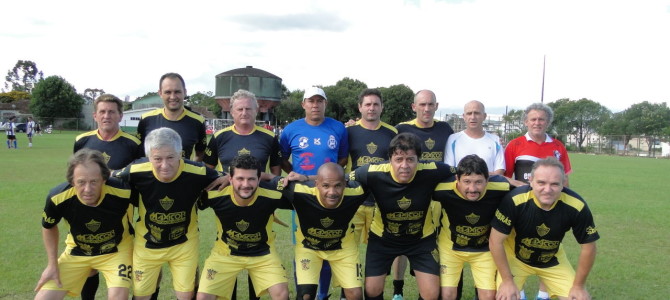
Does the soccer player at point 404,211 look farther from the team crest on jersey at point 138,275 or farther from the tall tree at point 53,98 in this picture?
the tall tree at point 53,98

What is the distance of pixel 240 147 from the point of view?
→ 4.69 m

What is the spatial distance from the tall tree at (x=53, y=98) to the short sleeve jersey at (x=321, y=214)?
5631 cm

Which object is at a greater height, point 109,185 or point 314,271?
point 109,185

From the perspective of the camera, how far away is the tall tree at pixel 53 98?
50.7 m

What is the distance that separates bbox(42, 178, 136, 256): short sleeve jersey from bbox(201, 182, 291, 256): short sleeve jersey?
2.41 feet

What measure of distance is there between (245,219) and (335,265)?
0.96 meters

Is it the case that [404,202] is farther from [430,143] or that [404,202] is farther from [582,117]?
[582,117]

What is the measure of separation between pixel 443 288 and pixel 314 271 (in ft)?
3.98

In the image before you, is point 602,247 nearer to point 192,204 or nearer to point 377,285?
point 377,285

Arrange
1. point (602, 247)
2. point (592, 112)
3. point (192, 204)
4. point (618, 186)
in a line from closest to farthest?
point (192, 204), point (602, 247), point (618, 186), point (592, 112)

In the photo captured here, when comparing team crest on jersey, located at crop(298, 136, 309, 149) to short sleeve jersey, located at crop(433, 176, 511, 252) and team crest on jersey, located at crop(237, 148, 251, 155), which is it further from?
short sleeve jersey, located at crop(433, 176, 511, 252)

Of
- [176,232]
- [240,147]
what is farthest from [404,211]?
[176,232]

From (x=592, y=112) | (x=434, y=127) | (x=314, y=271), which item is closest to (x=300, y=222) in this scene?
(x=314, y=271)

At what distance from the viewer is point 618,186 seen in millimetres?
13367
